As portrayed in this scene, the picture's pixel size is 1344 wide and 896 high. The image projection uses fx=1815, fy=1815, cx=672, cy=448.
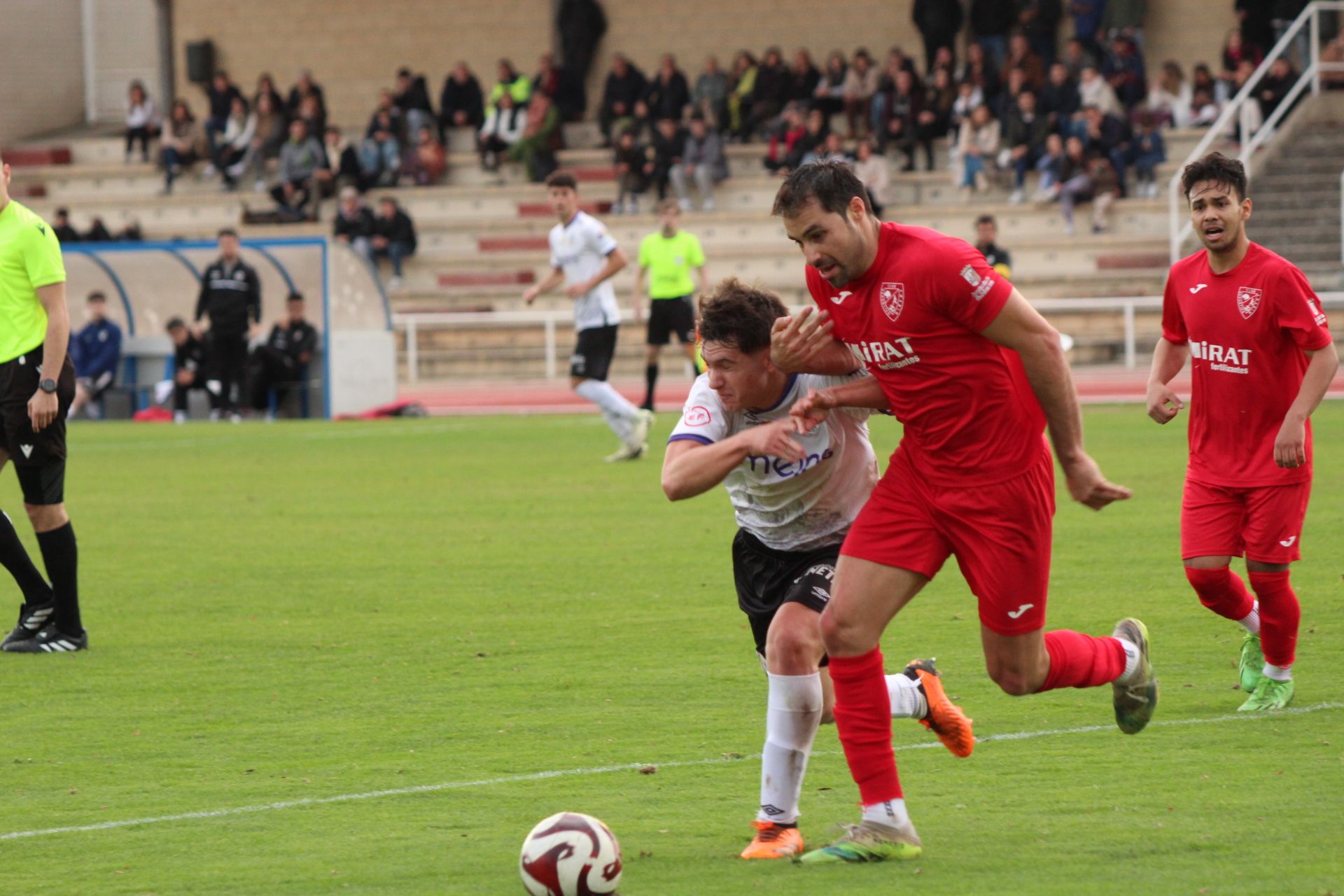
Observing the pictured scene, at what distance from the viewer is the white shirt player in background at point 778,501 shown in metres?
4.67

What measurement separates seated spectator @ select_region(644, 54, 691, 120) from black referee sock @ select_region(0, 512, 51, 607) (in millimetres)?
23031

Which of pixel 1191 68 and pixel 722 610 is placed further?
pixel 1191 68

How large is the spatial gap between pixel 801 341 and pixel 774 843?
129cm

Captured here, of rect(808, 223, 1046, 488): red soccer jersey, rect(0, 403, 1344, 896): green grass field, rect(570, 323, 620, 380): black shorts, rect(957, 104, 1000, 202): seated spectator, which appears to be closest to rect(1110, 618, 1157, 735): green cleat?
rect(0, 403, 1344, 896): green grass field

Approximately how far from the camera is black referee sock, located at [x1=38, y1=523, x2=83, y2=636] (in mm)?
7641

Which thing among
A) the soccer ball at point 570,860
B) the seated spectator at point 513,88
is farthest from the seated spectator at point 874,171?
the soccer ball at point 570,860

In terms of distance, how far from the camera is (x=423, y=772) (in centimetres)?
559

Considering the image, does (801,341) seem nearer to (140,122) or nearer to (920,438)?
(920,438)

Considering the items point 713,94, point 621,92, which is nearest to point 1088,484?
point 713,94

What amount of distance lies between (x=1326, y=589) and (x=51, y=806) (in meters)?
5.78

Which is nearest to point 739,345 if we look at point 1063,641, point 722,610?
point 1063,641

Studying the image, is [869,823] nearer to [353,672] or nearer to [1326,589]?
[353,672]

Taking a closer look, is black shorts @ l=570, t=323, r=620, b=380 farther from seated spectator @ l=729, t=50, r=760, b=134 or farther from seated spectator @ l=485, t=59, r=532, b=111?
seated spectator @ l=485, t=59, r=532, b=111

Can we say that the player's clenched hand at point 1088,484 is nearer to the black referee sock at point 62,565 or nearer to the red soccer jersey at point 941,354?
the red soccer jersey at point 941,354
